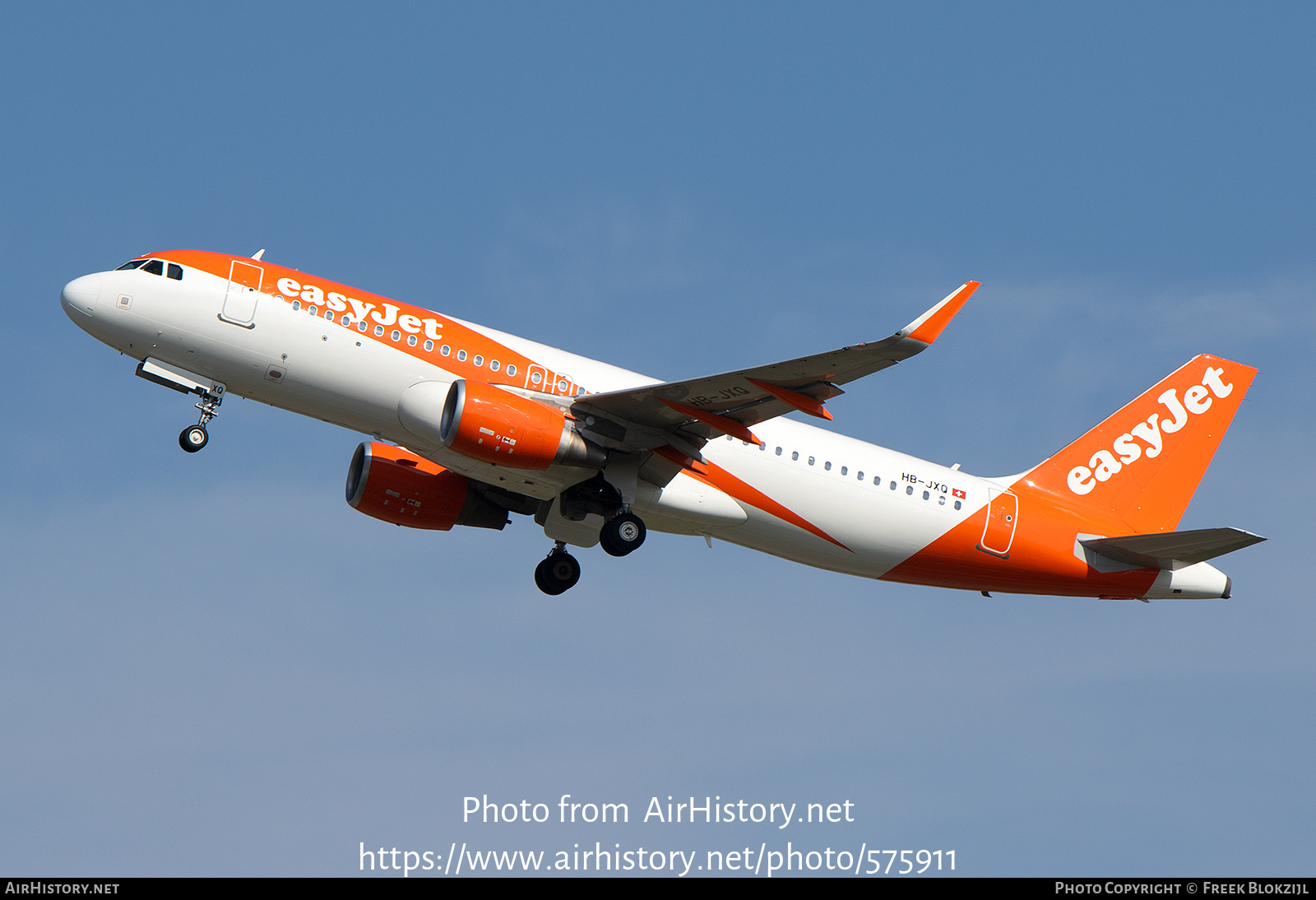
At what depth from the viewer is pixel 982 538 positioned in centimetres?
3103

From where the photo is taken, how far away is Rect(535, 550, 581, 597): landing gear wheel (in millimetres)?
32156

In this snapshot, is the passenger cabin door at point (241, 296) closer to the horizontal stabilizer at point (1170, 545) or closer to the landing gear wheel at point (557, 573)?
the landing gear wheel at point (557, 573)

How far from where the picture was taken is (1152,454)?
33.9 meters

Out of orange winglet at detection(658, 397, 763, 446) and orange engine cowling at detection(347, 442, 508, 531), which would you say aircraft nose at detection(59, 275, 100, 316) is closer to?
orange engine cowling at detection(347, 442, 508, 531)

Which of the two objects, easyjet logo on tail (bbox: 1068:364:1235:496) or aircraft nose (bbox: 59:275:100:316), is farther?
easyjet logo on tail (bbox: 1068:364:1235:496)

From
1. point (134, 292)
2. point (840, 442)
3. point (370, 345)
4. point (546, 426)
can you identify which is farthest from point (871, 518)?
point (134, 292)

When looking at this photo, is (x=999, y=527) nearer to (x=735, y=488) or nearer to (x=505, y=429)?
(x=735, y=488)

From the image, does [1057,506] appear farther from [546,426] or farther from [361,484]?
[361,484]

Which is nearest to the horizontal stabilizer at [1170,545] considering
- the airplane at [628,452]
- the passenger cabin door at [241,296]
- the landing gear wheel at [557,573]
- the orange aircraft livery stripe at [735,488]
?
the airplane at [628,452]

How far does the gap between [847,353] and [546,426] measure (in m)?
6.35

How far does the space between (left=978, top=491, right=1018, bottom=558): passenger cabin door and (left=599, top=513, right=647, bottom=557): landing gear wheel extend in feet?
26.4

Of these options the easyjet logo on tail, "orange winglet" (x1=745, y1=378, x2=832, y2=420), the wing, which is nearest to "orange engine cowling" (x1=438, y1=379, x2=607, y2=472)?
the wing

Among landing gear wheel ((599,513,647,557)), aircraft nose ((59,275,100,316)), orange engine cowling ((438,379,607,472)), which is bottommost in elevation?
landing gear wheel ((599,513,647,557))

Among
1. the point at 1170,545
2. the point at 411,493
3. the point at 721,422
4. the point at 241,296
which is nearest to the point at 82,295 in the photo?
the point at 241,296
